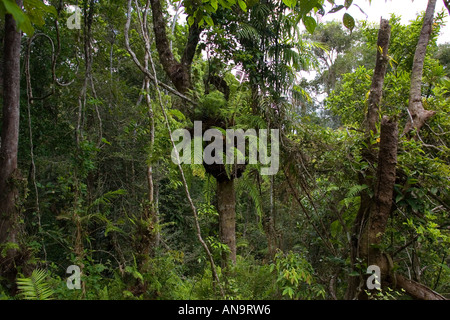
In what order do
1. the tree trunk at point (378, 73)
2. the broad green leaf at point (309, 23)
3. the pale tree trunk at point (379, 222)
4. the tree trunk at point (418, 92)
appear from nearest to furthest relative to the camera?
the broad green leaf at point (309, 23), the pale tree trunk at point (379, 222), the tree trunk at point (378, 73), the tree trunk at point (418, 92)

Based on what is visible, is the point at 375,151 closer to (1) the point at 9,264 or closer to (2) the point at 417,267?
(2) the point at 417,267

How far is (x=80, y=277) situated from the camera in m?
2.73

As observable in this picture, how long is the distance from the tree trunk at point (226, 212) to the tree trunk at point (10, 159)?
2.18m

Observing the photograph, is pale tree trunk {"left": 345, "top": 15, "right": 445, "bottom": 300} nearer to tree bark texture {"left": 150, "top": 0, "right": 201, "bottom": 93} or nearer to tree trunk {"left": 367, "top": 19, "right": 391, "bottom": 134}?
tree trunk {"left": 367, "top": 19, "right": 391, "bottom": 134}

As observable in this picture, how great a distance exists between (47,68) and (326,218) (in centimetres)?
547

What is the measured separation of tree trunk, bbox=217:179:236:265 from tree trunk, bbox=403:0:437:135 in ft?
6.41

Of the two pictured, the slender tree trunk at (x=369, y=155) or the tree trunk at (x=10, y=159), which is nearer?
the slender tree trunk at (x=369, y=155)

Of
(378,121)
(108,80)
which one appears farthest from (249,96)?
(108,80)

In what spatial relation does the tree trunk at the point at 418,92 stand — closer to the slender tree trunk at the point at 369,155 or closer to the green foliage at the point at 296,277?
the slender tree trunk at the point at 369,155

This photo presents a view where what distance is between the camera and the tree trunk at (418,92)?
114 inches

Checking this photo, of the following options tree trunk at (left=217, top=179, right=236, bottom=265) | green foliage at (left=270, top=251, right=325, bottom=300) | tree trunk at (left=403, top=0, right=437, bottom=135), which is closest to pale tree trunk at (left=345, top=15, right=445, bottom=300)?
green foliage at (left=270, top=251, right=325, bottom=300)

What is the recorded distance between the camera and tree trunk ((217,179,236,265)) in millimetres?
3402

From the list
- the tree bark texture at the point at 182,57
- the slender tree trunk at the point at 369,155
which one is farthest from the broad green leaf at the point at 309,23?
the tree bark texture at the point at 182,57

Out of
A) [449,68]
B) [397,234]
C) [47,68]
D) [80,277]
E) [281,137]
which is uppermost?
[449,68]
